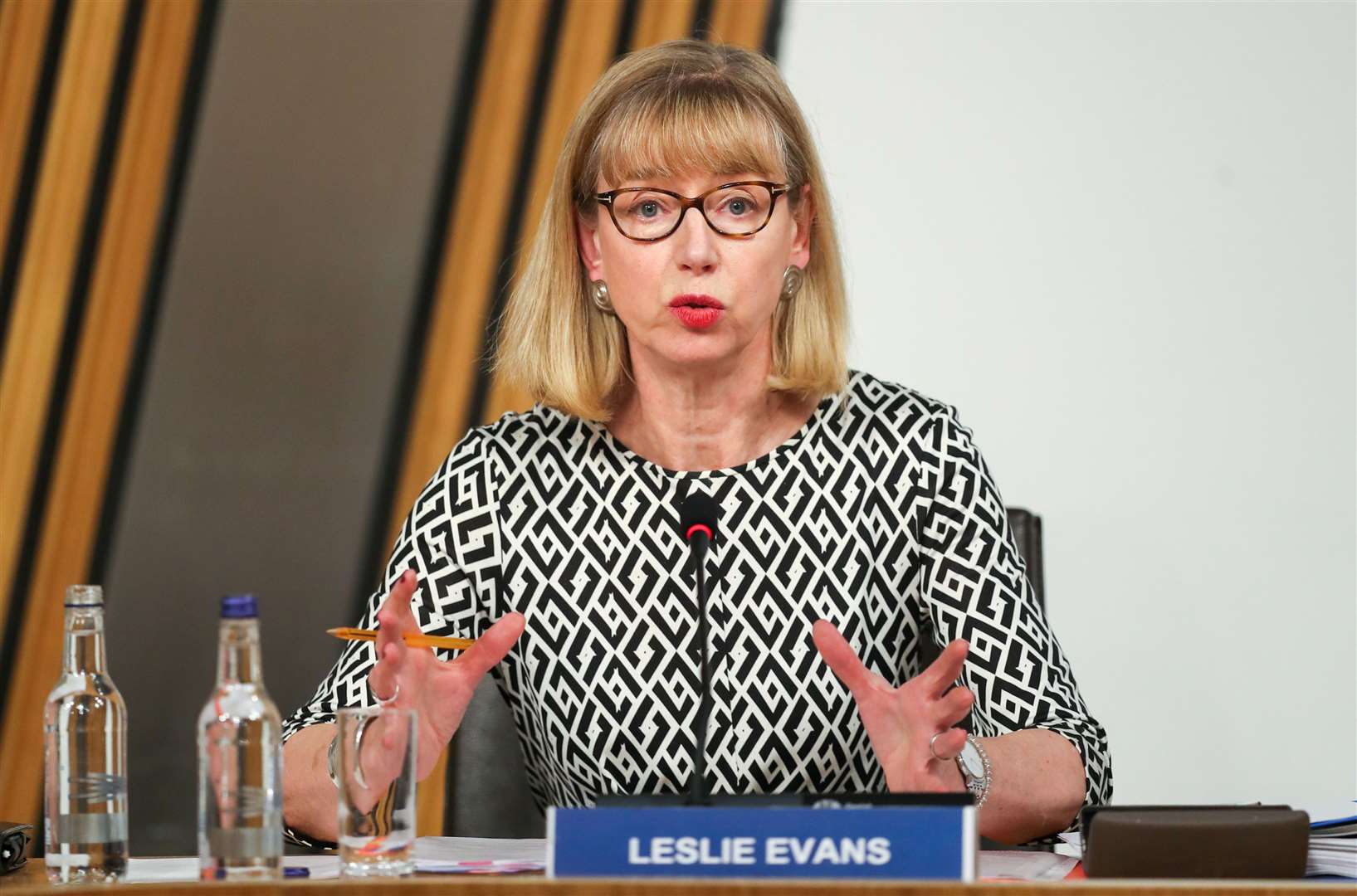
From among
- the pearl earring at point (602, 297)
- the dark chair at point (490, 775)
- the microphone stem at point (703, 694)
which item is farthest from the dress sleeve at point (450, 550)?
the microphone stem at point (703, 694)

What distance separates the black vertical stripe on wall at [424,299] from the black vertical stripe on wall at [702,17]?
38cm

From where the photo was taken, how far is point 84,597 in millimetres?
1112

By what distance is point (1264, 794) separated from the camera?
99.0 inches

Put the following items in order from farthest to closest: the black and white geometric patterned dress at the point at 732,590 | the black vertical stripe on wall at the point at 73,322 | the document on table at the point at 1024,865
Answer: the black vertical stripe on wall at the point at 73,322 < the black and white geometric patterned dress at the point at 732,590 < the document on table at the point at 1024,865

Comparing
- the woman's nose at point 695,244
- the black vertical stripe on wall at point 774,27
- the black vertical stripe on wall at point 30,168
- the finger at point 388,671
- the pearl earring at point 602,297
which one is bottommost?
the finger at point 388,671

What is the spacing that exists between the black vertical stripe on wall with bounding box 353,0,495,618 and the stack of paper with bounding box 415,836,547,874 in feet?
4.73

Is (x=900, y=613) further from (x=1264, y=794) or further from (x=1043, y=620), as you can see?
(x=1264, y=794)

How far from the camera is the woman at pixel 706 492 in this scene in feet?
5.43

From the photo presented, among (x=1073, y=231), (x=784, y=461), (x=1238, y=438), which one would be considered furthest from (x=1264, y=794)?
(x=784, y=461)

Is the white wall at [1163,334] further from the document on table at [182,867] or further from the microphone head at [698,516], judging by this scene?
the document on table at [182,867]

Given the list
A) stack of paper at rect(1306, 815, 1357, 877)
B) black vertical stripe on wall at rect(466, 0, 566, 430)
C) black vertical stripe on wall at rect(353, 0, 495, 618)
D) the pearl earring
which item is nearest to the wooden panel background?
black vertical stripe on wall at rect(353, 0, 495, 618)

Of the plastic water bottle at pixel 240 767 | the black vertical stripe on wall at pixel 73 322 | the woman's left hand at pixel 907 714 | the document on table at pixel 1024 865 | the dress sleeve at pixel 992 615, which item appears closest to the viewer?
the plastic water bottle at pixel 240 767

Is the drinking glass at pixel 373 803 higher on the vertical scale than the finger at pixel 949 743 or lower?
lower

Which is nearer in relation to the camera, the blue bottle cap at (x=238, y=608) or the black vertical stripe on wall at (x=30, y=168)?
the blue bottle cap at (x=238, y=608)
